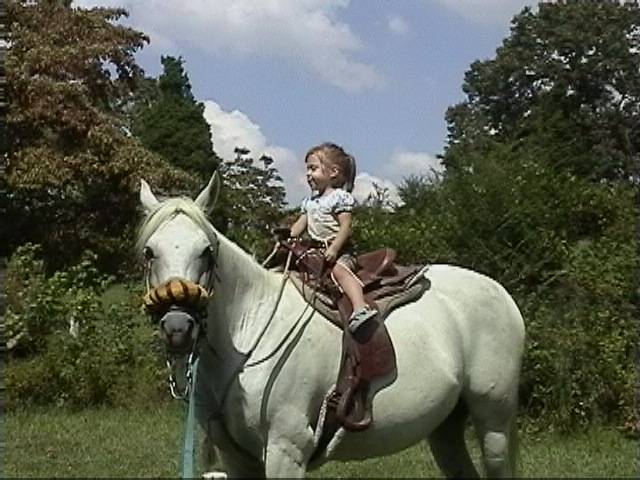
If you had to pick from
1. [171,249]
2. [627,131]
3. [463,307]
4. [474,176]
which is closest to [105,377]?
[474,176]

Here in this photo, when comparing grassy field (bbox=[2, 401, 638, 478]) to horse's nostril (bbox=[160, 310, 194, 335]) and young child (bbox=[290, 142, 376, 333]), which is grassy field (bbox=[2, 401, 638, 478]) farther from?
horse's nostril (bbox=[160, 310, 194, 335])

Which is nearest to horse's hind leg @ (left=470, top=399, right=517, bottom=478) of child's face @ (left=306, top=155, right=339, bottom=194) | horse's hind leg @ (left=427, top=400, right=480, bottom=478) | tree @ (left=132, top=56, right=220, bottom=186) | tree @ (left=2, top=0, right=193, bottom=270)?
horse's hind leg @ (left=427, top=400, right=480, bottom=478)

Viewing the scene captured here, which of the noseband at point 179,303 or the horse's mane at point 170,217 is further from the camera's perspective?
the horse's mane at point 170,217

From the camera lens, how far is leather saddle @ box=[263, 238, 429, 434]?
A: 4.29 metres

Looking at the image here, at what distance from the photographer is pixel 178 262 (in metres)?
3.80

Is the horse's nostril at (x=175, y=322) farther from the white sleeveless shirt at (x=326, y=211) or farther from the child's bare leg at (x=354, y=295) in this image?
the white sleeveless shirt at (x=326, y=211)

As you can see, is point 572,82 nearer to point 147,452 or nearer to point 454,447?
point 147,452

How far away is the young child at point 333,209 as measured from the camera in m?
4.50

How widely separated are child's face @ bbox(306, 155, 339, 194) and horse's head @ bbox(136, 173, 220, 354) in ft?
1.96

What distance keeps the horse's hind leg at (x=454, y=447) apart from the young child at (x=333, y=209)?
1117 mm

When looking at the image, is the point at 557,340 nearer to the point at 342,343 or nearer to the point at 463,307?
the point at 463,307

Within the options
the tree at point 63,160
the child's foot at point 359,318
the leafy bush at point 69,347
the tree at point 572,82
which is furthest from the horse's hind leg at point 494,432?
the tree at point 572,82

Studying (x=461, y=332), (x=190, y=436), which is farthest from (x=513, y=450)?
(x=190, y=436)

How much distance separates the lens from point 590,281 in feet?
33.3
